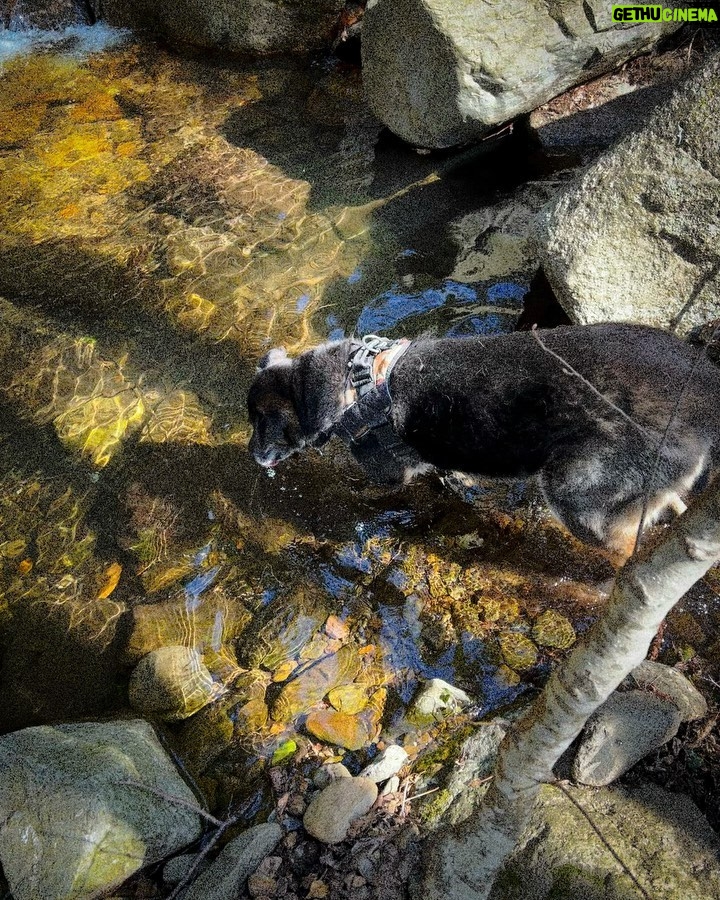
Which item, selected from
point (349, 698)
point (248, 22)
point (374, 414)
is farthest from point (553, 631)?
point (248, 22)

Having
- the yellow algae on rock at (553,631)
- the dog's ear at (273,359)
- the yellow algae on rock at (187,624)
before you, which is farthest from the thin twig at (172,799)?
the dog's ear at (273,359)

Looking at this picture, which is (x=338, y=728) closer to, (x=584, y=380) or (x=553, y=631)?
(x=553, y=631)

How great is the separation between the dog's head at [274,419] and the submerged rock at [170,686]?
1.45 m

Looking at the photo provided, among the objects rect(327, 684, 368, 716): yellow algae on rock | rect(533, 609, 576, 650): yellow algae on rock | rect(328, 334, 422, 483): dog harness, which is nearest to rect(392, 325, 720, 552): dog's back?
rect(328, 334, 422, 483): dog harness

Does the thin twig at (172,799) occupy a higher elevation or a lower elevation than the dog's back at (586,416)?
lower

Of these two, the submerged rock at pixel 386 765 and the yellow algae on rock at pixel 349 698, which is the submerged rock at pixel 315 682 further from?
the submerged rock at pixel 386 765

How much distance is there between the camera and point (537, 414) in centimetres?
376

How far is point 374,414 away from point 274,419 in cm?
71

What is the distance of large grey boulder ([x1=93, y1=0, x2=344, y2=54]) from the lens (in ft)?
29.4

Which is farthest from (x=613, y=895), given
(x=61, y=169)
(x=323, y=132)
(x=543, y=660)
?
(x=61, y=169)

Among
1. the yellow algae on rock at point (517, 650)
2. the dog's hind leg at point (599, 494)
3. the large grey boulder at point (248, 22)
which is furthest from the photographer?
the large grey boulder at point (248, 22)

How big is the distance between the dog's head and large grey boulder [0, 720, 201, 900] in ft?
6.59

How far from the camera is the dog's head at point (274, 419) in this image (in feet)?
15.4

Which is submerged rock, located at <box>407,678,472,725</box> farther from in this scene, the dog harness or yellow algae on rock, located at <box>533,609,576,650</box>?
the dog harness
